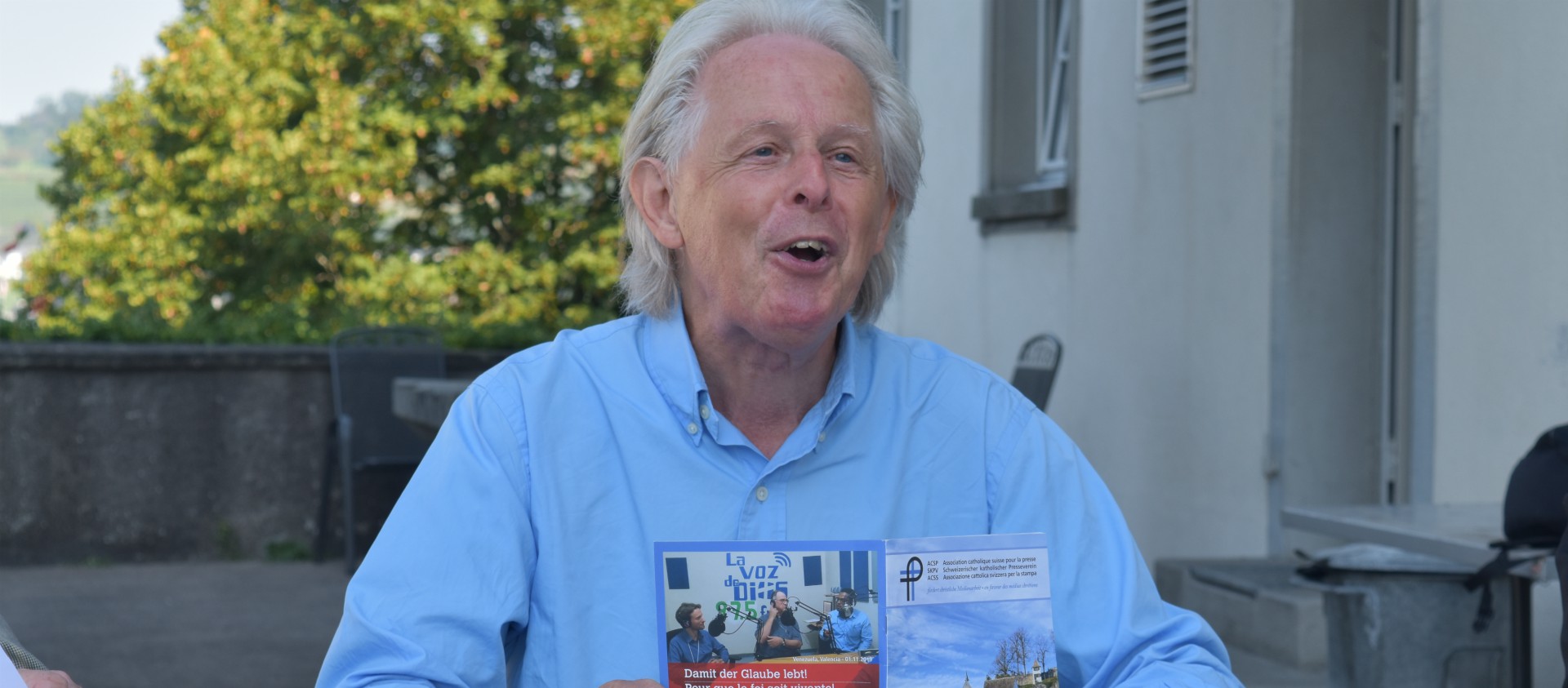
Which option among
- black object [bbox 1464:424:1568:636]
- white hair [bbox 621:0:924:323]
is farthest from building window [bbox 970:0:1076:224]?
white hair [bbox 621:0:924:323]

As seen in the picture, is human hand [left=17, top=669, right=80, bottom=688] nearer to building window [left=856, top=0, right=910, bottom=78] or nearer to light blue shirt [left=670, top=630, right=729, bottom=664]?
light blue shirt [left=670, top=630, right=729, bottom=664]

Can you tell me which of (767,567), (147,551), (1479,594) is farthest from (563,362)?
(147,551)

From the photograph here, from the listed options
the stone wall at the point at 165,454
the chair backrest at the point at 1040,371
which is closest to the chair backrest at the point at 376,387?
the stone wall at the point at 165,454

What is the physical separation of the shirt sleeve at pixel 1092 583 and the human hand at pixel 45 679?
1.30m

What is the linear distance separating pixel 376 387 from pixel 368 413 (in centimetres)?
14

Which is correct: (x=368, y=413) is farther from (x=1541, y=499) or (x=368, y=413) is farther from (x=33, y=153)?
(x=33, y=153)

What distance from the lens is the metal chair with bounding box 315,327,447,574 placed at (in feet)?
27.6

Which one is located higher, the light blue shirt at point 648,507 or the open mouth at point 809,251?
the open mouth at point 809,251

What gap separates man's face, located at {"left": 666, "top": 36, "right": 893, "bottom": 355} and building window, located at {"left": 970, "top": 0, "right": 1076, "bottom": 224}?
6.51m

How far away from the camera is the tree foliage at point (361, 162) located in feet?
69.2

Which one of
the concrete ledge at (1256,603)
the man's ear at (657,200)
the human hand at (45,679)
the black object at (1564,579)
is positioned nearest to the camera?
the man's ear at (657,200)

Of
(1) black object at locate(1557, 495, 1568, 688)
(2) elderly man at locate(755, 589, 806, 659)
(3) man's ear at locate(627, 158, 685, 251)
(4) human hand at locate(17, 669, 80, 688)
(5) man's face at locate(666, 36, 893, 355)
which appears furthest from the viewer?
(1) black object at locate(1557, 495, 1568, 688)

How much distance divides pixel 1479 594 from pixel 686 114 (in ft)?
8.23

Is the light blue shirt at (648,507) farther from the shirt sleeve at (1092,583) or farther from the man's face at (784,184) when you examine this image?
the man's face at (784,184)
